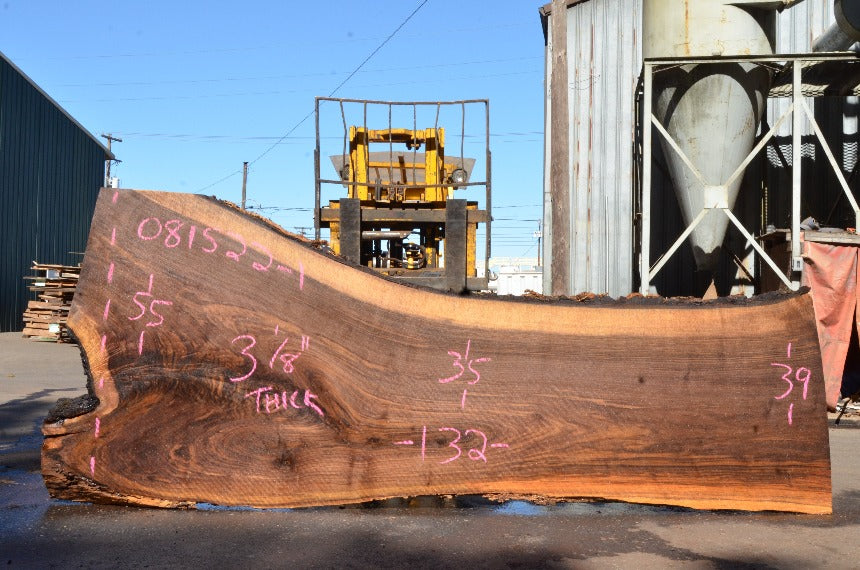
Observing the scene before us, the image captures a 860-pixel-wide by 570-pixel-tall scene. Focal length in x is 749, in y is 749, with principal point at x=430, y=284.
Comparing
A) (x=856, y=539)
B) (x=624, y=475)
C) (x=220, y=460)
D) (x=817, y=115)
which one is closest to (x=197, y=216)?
(x=220, y=460)

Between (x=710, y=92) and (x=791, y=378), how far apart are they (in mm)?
5311

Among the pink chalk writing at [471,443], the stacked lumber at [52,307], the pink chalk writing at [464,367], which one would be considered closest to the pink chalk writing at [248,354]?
the pink chalk writing at [471,443]

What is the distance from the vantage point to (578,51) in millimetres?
9969

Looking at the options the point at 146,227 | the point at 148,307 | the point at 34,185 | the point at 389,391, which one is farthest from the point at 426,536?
the point at 34,185

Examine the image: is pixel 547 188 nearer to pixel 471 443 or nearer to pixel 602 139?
pixel 602 139

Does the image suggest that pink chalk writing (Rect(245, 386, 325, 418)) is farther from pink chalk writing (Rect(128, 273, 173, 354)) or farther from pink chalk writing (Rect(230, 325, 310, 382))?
pink chalk writing (Rect(128, 273, 173, 354))

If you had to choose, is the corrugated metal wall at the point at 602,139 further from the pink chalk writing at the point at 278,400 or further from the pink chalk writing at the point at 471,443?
the pink chalk writing at the point at 278,400

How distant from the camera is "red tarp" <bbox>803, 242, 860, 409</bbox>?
7.02 m

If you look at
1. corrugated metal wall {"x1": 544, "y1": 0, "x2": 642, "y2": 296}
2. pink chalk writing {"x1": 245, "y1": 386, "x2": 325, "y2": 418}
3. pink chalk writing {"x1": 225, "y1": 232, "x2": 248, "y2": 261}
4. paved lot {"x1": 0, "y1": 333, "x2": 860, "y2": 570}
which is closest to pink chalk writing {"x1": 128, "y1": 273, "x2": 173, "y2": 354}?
pink chalk writing {"x1": 225, "y1": 232, "x2": 248, "y2": 261}

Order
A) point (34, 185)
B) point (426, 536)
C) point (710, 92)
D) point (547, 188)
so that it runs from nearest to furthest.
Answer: point (426, 536) < point (710, 92) < point (547, 188) < point (34, 185)

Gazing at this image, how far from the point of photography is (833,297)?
7.24 meters

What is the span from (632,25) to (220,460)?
27.5 feet

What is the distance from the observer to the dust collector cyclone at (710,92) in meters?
7.78

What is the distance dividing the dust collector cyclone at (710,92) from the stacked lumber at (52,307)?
13362mm
